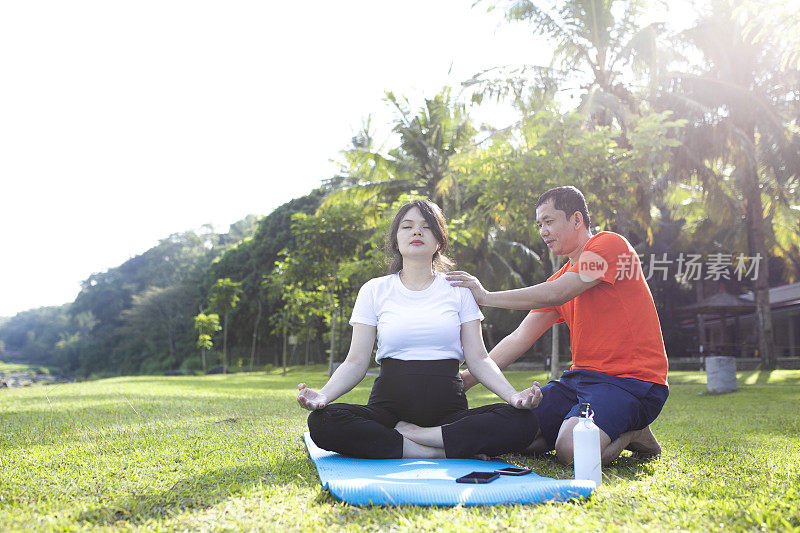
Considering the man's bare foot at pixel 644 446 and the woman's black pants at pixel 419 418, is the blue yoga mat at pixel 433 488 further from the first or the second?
the man's bare foot at pixel 644 446

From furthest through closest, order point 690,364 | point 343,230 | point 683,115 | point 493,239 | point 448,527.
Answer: point 493,239, point 690,364, point 683,115, point 343,230, point 448,527

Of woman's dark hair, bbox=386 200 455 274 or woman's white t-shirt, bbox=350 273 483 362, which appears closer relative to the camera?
woman's white t-shirt, bbox=350 273 483 362

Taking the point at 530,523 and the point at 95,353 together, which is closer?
the point at 530,523

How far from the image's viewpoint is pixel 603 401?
10.6 ft

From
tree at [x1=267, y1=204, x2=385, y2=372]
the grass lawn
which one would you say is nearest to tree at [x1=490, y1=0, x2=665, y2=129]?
tree at [x1=267, y1=204, x2=385, y2=372]

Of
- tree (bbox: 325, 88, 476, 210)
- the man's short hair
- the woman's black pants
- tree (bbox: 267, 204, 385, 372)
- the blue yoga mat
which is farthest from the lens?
tree (bbox: 325, 88, 476, 210)

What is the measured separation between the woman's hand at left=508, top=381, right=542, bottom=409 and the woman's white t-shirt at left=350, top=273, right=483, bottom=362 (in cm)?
43

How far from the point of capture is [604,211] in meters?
11.7

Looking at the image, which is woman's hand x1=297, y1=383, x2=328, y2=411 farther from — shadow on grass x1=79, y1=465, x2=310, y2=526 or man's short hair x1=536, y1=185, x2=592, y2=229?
man's short hair x1=536, y1=185, x2=592, y2=229

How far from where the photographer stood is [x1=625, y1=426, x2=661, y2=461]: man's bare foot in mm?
3494

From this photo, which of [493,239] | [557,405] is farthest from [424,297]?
[493,239]

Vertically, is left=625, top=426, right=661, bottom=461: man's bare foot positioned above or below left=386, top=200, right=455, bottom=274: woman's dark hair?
below

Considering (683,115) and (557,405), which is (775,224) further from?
(557,405)

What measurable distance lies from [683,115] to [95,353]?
49.7 meters
